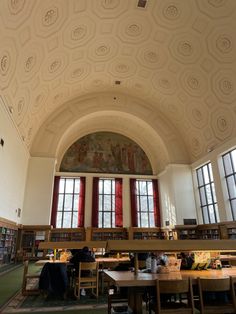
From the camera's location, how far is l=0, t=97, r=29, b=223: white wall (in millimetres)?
10273

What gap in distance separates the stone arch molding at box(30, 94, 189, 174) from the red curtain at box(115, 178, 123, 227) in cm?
336

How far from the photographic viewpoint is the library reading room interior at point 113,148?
5332 millimetres

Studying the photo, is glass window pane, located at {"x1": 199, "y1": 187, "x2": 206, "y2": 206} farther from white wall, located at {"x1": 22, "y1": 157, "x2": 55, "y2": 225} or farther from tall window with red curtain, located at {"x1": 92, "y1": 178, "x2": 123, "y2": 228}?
white wall, located at {"x1": 22, "y1": 157, "x2": 55, "y2": 225}

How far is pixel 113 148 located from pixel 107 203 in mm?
4629

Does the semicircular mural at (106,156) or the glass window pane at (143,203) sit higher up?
the semicircular mural at (106,156)

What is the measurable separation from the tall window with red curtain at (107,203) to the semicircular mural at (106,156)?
41.2 inches

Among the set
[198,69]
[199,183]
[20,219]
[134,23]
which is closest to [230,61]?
[198,69]

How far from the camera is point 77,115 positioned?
659 inches

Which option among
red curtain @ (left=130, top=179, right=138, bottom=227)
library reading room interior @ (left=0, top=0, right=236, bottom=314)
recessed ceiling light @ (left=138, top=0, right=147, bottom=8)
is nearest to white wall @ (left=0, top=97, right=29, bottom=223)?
library reading room interior @ (left=0, top=0, right=236, bottom=314)

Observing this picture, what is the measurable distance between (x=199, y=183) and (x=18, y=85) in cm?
1302

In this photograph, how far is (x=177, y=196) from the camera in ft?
52.5

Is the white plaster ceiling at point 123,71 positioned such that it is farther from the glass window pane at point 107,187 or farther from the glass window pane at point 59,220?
the glass window pane at point 59,220

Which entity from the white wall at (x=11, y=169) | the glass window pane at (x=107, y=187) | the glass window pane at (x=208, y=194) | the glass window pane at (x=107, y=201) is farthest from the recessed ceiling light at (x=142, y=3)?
the glass window pane at (x=107, y=187)

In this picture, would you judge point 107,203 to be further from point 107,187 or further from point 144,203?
point 144,203
